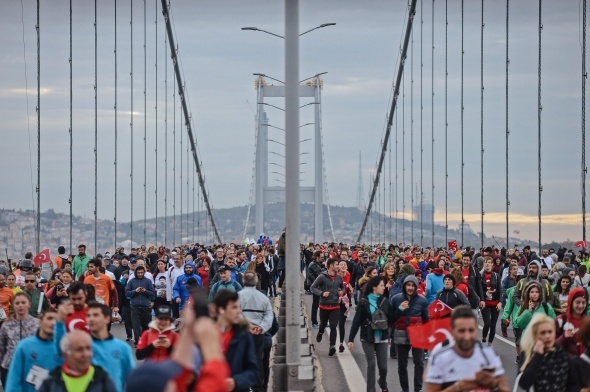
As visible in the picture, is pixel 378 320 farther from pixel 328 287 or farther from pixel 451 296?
pixel 328 287

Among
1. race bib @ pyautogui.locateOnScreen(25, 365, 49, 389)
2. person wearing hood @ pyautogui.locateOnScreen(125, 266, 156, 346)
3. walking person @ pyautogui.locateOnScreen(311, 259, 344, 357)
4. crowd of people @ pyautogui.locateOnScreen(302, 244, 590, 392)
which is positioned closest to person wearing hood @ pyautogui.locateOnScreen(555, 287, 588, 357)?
crowd of people @ pyautogui.locateOnScreen(302, 244, 590, 392)

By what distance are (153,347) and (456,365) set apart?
3.31m

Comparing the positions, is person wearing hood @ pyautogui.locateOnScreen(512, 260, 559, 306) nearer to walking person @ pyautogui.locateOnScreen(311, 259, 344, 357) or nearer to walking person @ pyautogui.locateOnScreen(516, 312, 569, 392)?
walking person @ pyautogui.locateOnScreen(311, 259, 344, 357)

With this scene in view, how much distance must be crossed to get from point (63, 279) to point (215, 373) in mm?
14510

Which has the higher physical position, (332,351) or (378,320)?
(378,320)

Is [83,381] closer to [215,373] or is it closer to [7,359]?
[215,373]

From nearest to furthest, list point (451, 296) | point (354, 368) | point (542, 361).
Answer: point (542, 361), point (451, 296), point (354, 368)

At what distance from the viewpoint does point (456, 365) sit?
317 inches

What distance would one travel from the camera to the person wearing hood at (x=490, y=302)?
22547mm

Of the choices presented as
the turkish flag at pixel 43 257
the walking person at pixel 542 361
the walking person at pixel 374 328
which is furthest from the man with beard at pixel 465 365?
the turkish flag at pixel 43 257

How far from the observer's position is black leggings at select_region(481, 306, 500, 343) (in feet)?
73.7

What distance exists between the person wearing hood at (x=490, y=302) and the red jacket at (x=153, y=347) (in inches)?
478


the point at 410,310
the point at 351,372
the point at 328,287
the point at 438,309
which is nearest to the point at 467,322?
the point at 410,310

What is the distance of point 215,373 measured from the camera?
4984mm
